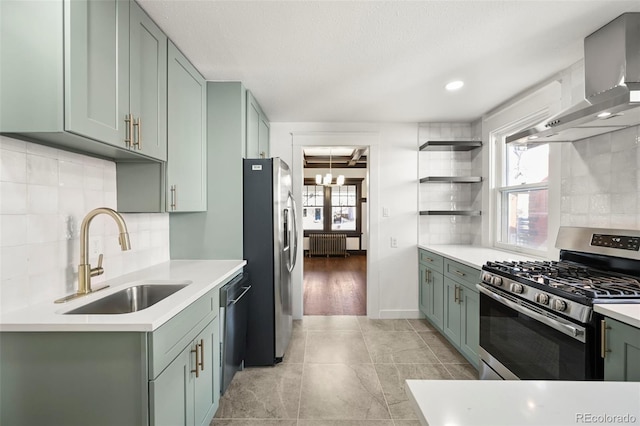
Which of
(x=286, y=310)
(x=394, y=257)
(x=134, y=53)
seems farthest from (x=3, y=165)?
(x=394, y=257)

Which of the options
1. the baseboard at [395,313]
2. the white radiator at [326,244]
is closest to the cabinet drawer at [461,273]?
the baseboard at [395,313]

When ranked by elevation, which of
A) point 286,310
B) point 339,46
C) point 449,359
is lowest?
point 449,359

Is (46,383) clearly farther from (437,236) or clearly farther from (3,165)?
(437,236)

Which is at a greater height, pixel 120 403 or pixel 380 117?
pixel 380 117

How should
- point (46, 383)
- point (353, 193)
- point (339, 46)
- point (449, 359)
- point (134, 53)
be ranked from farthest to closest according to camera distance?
point (353, 193), point (449, 359), point (339, 46), point (134, 53), point (46, 383)

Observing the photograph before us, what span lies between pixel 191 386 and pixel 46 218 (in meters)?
1.04

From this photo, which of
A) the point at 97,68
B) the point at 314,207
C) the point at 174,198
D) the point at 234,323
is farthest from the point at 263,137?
the point at 314,207

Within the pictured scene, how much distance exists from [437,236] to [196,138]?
9.33ft

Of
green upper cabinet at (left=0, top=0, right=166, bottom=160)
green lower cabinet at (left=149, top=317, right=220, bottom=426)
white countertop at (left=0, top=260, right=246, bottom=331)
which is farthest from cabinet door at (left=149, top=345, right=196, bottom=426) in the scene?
green upper cabinet at (left=0, top=0, right=166, bottom=160)

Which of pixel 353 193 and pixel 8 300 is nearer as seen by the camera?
pixel 8 300

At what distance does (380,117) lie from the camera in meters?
3.52

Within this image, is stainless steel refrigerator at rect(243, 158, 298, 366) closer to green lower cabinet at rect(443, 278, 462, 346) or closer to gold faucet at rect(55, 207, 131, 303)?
gold faucet at rect(55, 207, 131, 303)

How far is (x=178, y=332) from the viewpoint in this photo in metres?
1.41

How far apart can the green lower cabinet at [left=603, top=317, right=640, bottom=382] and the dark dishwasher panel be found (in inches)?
77.3
